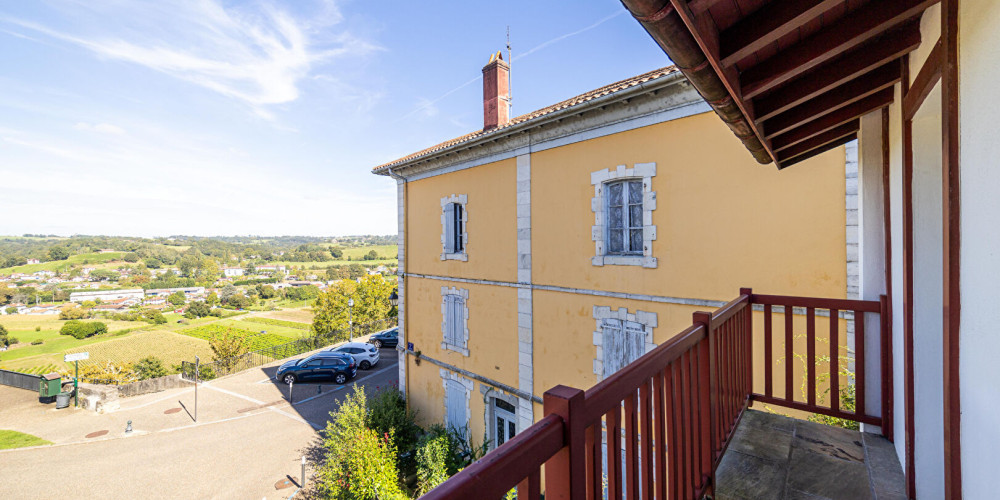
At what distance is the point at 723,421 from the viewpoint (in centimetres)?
247

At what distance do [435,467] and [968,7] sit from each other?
974cm

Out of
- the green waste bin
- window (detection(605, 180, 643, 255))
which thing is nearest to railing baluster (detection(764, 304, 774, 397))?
window (detection(605, 180, 643, 255))

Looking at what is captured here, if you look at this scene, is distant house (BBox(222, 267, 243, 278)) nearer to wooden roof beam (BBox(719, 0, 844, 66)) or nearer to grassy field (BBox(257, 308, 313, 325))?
grassy field (BBox(257, 308, 313, 325))

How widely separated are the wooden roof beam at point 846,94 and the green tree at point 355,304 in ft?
89.1

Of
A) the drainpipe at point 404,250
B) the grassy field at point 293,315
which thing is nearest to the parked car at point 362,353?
the drainpipe at point 404,250

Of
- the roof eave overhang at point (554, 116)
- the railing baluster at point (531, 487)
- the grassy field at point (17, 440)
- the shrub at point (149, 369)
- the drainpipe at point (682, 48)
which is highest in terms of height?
the roof eave overhang at point (554, 116)

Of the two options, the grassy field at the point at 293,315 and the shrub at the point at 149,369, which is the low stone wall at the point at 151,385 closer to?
the shrub at the point at 149,369

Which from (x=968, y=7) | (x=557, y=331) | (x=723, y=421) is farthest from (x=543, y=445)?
(x=557, y=331)

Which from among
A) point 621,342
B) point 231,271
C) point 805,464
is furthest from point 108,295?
point 805,464

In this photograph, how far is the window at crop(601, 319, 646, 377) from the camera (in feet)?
22.2

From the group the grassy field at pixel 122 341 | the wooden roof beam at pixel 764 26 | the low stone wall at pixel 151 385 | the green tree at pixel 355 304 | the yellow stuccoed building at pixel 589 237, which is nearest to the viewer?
the wooden roof beam at pixel 764 26

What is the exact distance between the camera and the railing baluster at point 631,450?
1383mm

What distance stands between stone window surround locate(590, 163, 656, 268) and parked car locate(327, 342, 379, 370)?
50.9ft

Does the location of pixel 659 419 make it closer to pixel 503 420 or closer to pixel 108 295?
pixel 503 420
